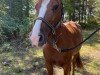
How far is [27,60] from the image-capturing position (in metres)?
7.02

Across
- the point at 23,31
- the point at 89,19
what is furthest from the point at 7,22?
the point at 89,19

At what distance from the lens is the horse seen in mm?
3284

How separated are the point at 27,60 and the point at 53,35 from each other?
3.47 meters

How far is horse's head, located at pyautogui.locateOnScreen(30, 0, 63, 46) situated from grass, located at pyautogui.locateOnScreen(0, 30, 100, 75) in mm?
2858

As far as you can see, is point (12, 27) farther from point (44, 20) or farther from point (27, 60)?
point (44, 20)

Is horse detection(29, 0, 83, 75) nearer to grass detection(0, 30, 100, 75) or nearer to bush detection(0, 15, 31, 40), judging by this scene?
grass detection(0, 30, 100, 75)

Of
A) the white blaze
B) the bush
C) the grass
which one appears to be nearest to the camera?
the white blaze

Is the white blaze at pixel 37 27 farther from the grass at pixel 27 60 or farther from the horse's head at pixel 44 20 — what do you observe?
the grass at pixel 27 60

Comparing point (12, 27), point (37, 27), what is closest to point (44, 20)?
point (37, 27)

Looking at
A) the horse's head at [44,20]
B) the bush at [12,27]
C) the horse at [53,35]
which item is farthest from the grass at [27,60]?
the horse's head at [44,20]

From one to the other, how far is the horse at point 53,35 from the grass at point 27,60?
180 cm

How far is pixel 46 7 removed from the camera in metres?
3.31

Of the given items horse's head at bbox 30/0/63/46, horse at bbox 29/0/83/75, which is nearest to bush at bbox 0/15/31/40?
horse at bbox 29/0/83/75

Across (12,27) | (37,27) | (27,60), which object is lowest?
(27,60)
